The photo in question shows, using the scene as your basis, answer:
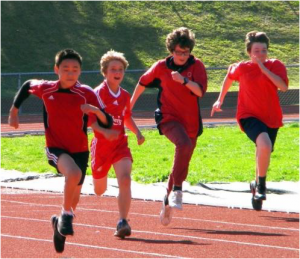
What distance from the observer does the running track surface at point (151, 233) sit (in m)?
7.14

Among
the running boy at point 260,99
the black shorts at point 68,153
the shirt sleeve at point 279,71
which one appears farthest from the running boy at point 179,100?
the black shorts at point 68,153

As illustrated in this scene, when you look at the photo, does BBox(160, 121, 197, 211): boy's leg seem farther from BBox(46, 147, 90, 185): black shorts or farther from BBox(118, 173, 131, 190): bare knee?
BBox(46, 147, 90, 185): black shorts

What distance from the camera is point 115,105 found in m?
8.34

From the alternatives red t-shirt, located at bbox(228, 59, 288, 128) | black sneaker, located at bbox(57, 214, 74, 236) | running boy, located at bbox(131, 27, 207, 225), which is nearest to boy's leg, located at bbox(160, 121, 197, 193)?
running boy, located at bbox(131, 27, 207, 225)

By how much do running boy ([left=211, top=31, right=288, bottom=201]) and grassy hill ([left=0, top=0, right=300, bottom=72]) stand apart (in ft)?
69.7

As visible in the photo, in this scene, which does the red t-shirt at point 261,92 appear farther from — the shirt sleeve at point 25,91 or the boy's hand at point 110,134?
the boy's hand at point 110,134

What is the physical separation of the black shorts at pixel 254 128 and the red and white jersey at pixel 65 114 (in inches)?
107

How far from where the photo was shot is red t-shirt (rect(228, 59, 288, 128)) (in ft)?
31.6

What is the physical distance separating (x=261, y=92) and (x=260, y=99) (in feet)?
0.26

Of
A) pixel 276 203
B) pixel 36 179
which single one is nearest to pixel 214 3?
pixel 36 179

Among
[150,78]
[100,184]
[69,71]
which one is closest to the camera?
[69,71]

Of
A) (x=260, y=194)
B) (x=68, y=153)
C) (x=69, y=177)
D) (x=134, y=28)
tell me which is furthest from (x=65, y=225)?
(x=134, y=28)

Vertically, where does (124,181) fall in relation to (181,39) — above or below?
below

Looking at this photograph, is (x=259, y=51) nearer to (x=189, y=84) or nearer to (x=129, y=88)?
(x=189, y=84)
